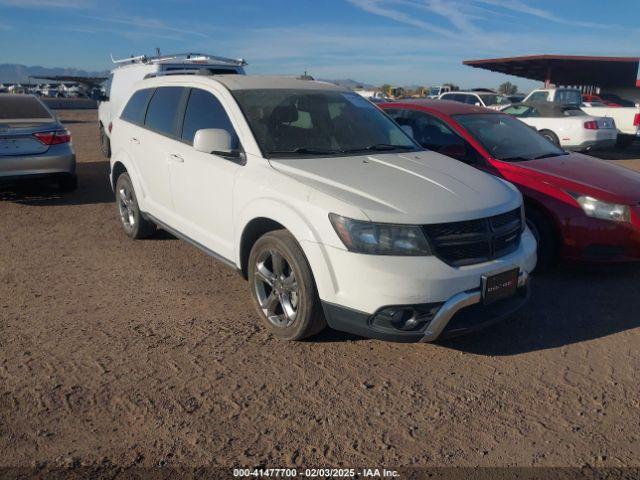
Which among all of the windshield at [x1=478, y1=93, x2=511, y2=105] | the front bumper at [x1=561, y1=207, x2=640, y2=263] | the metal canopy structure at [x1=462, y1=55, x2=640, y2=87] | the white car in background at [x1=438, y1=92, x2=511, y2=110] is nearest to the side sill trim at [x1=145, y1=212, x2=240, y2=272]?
the front bumper at [x1=561, y1=207, x2=640, y2=263]

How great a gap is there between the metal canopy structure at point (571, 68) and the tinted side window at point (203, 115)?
27.7 meters

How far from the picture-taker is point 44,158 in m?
7.82

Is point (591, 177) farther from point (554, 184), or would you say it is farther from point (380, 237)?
point (380, 237)

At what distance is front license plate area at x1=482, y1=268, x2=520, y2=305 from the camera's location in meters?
3.53

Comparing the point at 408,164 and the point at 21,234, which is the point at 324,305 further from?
the point at 21,234

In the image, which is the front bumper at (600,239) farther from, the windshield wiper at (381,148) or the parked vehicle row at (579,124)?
the parked vehicle row at (579,124)

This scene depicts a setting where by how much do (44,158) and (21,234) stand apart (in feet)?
5.45

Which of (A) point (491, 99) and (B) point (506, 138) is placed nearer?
(B) point (506, 138)

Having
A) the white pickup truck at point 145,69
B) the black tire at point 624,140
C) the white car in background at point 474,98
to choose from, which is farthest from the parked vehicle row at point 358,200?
the white car in background at point 474,98

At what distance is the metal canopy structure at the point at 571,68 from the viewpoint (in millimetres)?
29266

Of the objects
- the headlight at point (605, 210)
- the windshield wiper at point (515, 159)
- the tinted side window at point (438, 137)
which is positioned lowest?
the headlight at point (605, 210)

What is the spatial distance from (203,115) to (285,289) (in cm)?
184

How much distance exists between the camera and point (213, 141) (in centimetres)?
414

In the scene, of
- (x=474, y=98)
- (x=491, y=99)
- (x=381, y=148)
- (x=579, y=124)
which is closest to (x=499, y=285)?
(x=381, y=148)
